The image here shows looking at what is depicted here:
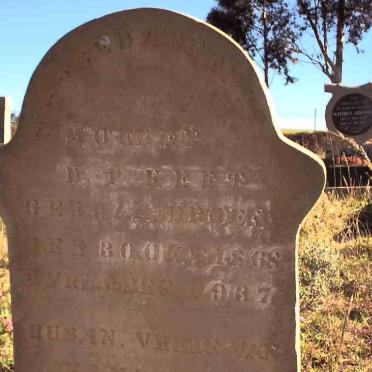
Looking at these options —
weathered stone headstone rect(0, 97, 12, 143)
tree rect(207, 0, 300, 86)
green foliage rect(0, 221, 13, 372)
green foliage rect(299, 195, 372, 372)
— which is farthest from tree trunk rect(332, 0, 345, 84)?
green foliage rect(0, 221, 13, 372)

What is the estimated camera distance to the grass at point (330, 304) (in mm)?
2918

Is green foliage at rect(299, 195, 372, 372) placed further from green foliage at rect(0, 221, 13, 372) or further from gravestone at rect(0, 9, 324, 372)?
green foliage at rect(0, 221, 13, 372)

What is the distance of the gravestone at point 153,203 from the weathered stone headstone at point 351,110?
27.1 ft

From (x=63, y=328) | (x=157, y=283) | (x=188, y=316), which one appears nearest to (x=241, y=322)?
(x=188, y=316)

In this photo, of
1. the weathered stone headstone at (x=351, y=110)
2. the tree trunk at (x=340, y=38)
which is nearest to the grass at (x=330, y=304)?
the weathered stone headstone at (x=351, y=110)

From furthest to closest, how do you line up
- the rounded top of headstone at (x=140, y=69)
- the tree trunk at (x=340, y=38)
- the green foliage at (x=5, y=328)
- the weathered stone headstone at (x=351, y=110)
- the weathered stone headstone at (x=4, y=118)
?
the tree trunk at (x=340, y=38)
the weathered stone headstone at (x=351, y=110)
the weathered stone headstone at (x=4, y=118)
the green foliage at (x=5, y=328)
the rounded top of headstone at (x=140, y=69)

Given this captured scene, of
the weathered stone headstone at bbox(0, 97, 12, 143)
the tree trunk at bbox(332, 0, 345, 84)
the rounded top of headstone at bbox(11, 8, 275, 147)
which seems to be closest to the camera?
the rounded top of headstone at bbox(11, 8, 275, 147)

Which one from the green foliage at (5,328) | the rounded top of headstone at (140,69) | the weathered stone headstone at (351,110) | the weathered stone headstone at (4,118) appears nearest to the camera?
the rounded top of headstone at (140,69)

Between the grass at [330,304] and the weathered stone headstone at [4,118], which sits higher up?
the weathered stone headstone at [4,118]

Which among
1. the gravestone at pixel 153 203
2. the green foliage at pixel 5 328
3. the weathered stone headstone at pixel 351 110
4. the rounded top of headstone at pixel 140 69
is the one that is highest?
the weathered stone headstone at pixel 351 110

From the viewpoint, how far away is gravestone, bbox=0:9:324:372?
2043 mm

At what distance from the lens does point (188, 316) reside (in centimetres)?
220

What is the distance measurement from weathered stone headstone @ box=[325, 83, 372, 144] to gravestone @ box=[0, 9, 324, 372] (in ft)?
27.1

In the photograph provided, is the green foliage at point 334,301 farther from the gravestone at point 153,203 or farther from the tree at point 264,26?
the tree at point 264,26
